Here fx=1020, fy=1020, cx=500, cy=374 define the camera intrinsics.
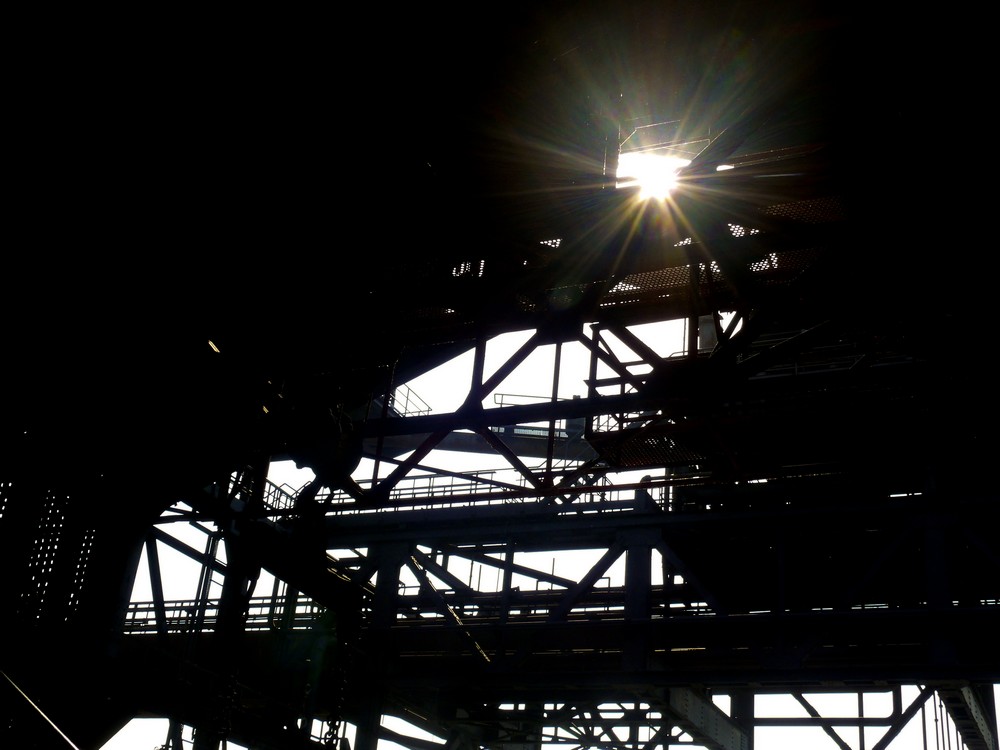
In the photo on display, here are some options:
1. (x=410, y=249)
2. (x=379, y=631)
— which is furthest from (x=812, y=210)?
(x=379, y=631)

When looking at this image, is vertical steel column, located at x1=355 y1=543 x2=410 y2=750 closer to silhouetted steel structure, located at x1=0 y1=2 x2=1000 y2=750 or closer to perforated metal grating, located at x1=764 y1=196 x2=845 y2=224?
silhouetted steel structure, located at x1=0 y1=2 x2=1000 y2=750

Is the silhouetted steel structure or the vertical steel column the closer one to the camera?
the silhouetted steel structure

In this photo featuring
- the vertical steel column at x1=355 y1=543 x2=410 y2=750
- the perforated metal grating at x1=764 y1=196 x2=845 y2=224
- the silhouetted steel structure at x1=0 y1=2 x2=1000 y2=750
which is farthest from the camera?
the vertical steel column at x1=355 y1=543 x2=410 y2=750

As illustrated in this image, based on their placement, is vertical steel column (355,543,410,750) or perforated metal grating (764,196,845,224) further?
vertical steel column (355,543,410,750)

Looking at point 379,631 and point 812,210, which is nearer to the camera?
point 812,210

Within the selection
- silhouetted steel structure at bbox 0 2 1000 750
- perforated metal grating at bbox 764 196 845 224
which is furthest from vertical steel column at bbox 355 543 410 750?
perforated metal grating at bbox 764 196 845 224

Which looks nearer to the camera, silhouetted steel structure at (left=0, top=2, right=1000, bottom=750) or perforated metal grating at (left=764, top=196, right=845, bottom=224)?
silhouetted steel structure at (left=0, top=2, right=1000, bottom=750)

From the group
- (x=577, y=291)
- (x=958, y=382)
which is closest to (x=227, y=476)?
(x=577, y=291)

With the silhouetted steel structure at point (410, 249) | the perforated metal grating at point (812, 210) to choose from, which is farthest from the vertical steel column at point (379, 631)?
the perforated metal grating at point (812, 210)

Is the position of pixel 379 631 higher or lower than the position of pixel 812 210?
lower

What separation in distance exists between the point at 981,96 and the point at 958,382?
3418 mm

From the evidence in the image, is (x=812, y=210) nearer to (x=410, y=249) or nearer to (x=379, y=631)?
(x=410, y=249)

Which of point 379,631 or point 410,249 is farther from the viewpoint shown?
point 379,631

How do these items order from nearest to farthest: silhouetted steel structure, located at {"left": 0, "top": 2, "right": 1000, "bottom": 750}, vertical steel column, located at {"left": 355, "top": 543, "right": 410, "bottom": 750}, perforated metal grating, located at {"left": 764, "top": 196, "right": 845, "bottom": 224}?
silhouetted steel structure, located at {"left": 0, "top": 2, "right": 1000, "bottom": 750}
perforated metal grating, located at {"left": 764, "top": 196, "right": 845, "bottom": 224}
vertical steel column, located at {"left": 355, "top": 543, "right": 410, "bottom": 750}
